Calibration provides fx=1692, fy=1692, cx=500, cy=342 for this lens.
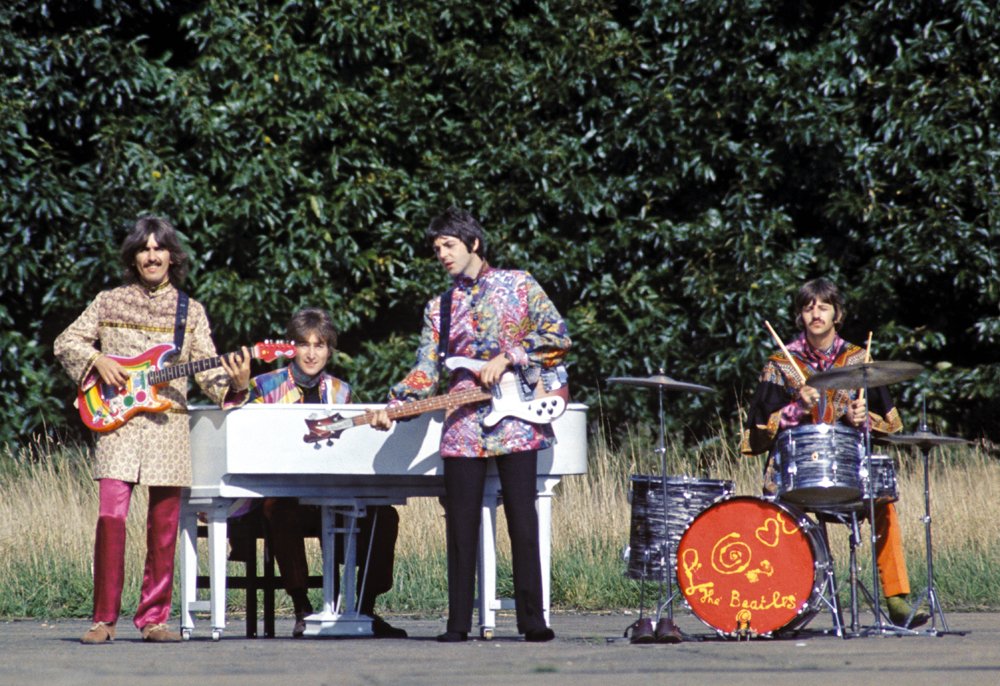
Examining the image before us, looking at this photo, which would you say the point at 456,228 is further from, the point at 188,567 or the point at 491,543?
the point at 188,567

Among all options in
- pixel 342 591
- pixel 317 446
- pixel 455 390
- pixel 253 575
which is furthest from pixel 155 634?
pixel 455 390

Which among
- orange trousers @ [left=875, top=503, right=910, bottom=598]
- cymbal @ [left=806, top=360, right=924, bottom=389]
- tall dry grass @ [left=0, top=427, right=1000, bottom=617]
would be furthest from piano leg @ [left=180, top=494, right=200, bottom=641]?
orange trousers @ [left=875, top=503, right=910, bottom=598]

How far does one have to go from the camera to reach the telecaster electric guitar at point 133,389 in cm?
777

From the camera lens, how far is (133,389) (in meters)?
7.82

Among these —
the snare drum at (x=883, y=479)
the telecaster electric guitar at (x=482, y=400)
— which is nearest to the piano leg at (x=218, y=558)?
the telecaster electric guitar at (x=482, y=400)

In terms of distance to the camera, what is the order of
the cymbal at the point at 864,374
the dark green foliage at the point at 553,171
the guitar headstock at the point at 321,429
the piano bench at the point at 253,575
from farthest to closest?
the dark green foliage at the point at 553,171 → the piano bench at the point at 253,575 → the guitar headstock at the point at 321,429 → the cymbal at the point at 864,374

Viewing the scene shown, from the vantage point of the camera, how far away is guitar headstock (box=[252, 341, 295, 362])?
7809mm

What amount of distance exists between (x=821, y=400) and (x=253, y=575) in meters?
2.95

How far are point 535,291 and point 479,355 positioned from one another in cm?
40

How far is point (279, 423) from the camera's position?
25.3 feet

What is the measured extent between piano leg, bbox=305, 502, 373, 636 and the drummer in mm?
1993

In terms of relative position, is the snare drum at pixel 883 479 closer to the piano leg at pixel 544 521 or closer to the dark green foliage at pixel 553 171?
the piano leg at pixel 544 521

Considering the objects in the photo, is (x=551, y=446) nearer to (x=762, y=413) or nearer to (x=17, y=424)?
(x=762, y=413)

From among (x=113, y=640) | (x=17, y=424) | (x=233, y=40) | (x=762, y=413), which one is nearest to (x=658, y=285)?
(x=233, y=40)
